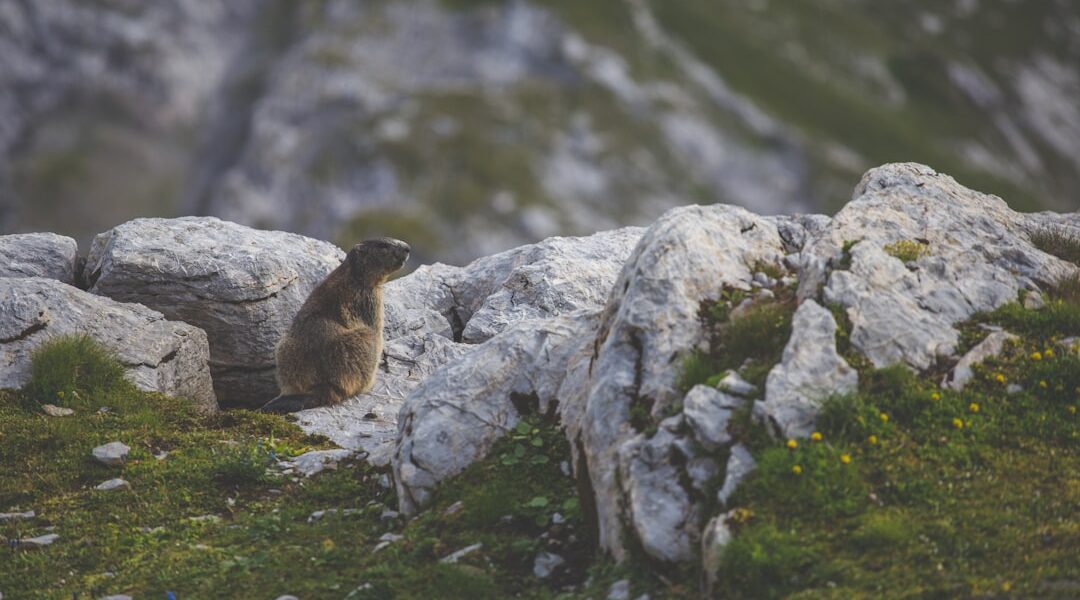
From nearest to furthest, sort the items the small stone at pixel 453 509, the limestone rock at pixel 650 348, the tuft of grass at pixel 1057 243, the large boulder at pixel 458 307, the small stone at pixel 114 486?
the limestone rock at pixel 650 348 → the small stone at pixel 453 509 → the tuft of grass at pixel 1057 243 → the small stone at pixel 114 486 → the large boulder at pixel 458 307

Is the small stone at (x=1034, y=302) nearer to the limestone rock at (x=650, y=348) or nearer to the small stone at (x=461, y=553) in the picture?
the limestone rock at (x=650, y=348)

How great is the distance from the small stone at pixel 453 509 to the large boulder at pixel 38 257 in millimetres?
13401

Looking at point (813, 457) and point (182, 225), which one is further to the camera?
point (182, 225)

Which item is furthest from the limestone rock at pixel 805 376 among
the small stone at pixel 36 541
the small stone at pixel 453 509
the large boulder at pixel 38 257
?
the large boulder at pixel 38 257

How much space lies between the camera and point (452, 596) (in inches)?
465

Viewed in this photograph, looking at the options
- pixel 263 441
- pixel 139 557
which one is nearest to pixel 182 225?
pixel 263 441

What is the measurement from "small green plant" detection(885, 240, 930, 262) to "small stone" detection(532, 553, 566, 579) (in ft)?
20.6

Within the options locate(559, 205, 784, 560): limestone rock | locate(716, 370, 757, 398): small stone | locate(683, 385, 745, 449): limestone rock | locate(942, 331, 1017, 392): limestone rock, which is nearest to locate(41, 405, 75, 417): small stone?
locate(559, 205, 784, 560): limestone rock

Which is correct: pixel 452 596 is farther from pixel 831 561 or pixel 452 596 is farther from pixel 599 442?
pixel 831 561

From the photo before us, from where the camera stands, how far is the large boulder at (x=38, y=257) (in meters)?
22.8

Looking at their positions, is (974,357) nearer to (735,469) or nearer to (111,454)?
(735,469)

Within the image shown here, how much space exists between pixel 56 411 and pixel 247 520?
5.59 m

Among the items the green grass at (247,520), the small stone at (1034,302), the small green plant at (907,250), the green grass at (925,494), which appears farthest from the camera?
the small green plant at (907,250)

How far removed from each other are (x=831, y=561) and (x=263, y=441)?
1079 cm
